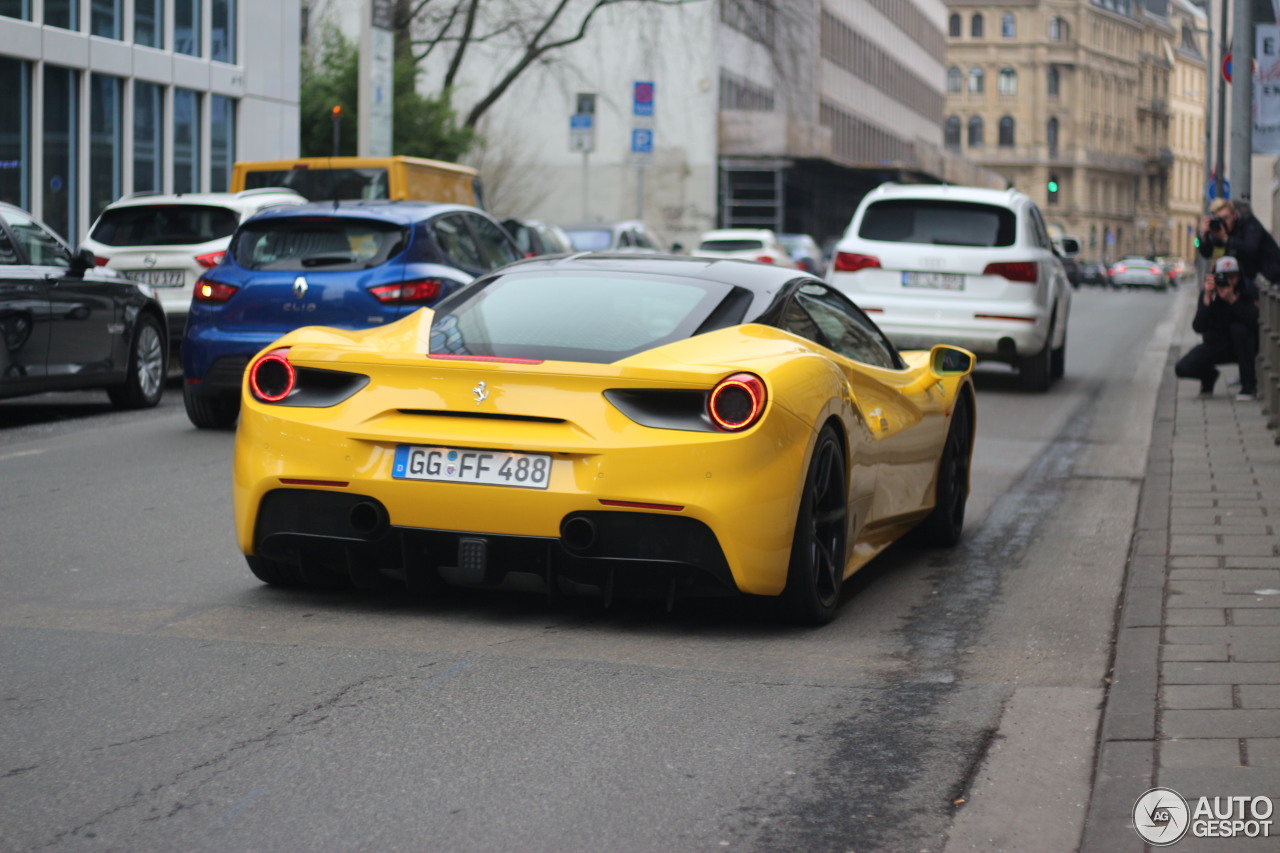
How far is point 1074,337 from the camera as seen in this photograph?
2998cm

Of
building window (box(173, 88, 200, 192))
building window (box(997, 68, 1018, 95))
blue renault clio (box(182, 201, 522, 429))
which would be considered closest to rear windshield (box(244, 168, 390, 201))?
blue renault clio (box(182, 201, 522, 429))

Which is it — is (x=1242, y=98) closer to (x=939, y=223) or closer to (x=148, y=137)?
(x=939, y=223)

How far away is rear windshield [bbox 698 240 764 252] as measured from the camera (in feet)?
135

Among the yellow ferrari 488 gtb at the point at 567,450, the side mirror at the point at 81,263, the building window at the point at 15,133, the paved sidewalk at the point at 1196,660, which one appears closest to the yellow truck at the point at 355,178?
the building window at the point at 15,133

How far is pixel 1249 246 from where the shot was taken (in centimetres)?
1591

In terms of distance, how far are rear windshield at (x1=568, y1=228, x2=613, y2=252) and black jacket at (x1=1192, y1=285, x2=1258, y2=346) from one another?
47.1 ft

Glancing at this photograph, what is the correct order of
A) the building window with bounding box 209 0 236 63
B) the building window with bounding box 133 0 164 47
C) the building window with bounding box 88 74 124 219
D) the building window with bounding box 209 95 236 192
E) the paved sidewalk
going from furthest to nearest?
the building window with bounding box 209 95 236 192 < the building window with bounding box 209 0 236 63 < the building window with bounding box 133 0 164 47 < the building window with bounding box 88 74 124 219 < the paved sidewalk

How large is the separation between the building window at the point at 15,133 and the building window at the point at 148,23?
327 centimetres

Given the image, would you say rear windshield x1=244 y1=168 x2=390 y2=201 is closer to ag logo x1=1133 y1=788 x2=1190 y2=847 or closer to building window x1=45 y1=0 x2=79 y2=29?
building window x1=45 y1=0 x2=79 y2=29

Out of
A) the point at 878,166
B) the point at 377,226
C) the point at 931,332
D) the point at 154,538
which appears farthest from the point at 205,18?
the point at 878,166

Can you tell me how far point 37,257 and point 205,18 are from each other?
1986 centimetres

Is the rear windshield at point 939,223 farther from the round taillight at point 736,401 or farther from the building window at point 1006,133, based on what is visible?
the building window at point 1006,133

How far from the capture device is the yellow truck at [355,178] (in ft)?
68.5

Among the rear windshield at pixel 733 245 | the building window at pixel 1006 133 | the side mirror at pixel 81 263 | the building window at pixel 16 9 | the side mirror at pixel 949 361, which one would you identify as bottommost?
the side mirror at pixel 949 361
